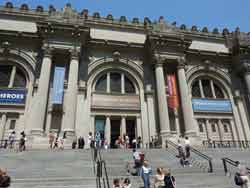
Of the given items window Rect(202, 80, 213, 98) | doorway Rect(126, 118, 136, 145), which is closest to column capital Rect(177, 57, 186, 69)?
window Rect(202, 80, 213, 98)

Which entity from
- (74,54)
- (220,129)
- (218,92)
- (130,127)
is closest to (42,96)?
(74,54)

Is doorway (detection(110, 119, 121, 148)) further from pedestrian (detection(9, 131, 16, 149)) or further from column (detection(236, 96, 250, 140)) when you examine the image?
column (detection(236, 96, 250, 140))

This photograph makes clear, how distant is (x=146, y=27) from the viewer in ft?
87.5

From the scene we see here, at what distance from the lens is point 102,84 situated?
76.5 feet

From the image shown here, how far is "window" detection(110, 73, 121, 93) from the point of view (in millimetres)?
23266

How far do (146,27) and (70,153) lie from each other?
18.8 meters

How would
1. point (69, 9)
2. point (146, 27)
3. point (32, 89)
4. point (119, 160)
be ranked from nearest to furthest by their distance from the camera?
point (119, 160) → point (32, 89) → point (69, 9) → point (146, 27)

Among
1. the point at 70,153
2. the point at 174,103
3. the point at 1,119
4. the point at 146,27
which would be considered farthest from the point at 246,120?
the point at 1,119

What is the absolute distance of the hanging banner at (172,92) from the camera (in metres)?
21.7

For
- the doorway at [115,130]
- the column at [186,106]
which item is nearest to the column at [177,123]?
the column at [186,106]

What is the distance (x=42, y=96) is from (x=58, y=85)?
6.45 ft

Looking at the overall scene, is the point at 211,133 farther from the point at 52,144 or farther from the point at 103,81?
the point at 52,144

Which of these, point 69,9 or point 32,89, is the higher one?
point 69,9

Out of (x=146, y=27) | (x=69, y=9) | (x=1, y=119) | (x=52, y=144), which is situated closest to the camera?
(x=52, y=144)
